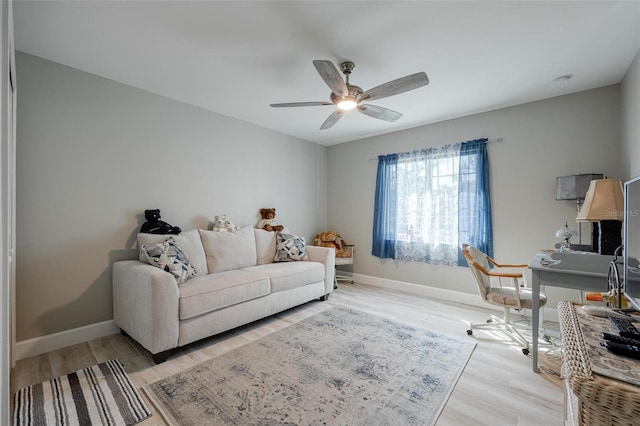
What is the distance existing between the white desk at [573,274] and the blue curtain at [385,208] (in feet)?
7.36

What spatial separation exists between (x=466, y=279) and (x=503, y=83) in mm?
2350

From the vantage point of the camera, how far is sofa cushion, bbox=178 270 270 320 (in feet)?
7.32

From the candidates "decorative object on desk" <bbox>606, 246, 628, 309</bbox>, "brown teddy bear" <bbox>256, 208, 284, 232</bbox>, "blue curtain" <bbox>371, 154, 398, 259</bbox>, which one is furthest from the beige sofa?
"decorative object on desk" <bbox>606, 246, 628, 309</bbox>

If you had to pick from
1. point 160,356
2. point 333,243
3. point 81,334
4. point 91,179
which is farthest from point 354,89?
point 81,334

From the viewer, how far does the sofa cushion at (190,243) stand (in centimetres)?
269

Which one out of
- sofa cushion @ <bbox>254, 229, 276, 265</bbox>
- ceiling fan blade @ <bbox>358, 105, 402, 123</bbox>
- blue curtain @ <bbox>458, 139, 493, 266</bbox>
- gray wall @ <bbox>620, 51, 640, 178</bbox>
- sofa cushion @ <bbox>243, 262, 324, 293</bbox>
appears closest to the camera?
gray wall @ <bbox>620, 51, 640, 178</bbox>

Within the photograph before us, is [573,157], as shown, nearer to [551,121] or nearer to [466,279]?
[551,121]

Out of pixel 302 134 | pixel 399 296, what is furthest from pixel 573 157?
pixel 302 134

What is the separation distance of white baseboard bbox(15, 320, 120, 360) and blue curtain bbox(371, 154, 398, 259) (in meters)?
3.49

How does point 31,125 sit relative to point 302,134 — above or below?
below

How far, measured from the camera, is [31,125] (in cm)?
228

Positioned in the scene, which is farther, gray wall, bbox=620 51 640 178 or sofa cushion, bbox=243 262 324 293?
sofa cushion, bbox=243 262 324 293

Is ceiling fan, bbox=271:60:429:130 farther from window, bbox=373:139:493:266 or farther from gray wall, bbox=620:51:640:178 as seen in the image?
gray wall, bbox=620:51:640:178

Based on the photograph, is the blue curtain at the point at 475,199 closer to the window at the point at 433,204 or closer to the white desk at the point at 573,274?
the window at the point at 433,204
